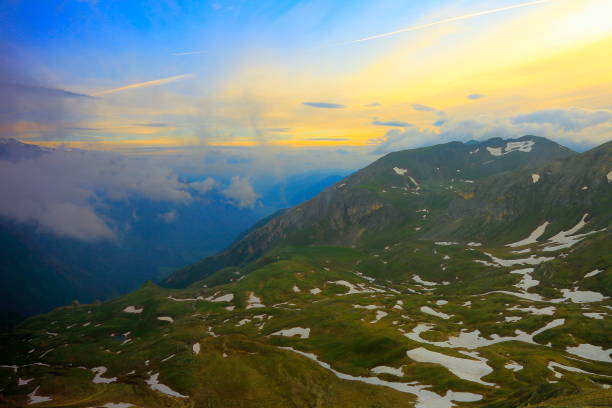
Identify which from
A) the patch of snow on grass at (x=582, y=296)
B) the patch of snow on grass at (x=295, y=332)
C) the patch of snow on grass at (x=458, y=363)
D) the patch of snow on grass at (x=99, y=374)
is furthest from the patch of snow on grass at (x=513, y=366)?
the patch of snow on grass at (x=99, y=374)

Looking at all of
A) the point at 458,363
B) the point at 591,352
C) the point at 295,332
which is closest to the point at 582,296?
the point at 591,352

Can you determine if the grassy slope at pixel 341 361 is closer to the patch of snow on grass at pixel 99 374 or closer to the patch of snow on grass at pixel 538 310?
the patch of snow on grass at pixel 99 374

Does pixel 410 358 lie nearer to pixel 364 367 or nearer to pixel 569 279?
pixel 364 367

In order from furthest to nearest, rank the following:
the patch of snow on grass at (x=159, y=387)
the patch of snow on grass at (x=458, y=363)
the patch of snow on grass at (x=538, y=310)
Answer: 1. the patch of snow on grass at (x=538, y=310)
2. the patch of snow on grass at (x=159, y=387)
3. the patch of snow on grass at (x=458, y=363)

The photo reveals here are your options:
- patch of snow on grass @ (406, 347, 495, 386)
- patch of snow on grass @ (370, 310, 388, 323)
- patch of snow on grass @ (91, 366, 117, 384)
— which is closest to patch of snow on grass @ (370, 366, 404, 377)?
patch of snow on grass @ (406, 347, 495, 386)

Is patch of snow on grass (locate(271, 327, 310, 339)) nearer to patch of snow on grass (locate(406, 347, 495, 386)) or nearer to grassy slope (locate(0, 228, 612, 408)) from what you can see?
grassy slope (locate(0, 228, 612, 408))

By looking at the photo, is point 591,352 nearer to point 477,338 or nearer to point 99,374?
point 477,338

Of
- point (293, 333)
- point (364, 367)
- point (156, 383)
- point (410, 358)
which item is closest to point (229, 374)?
point (156, 383)
